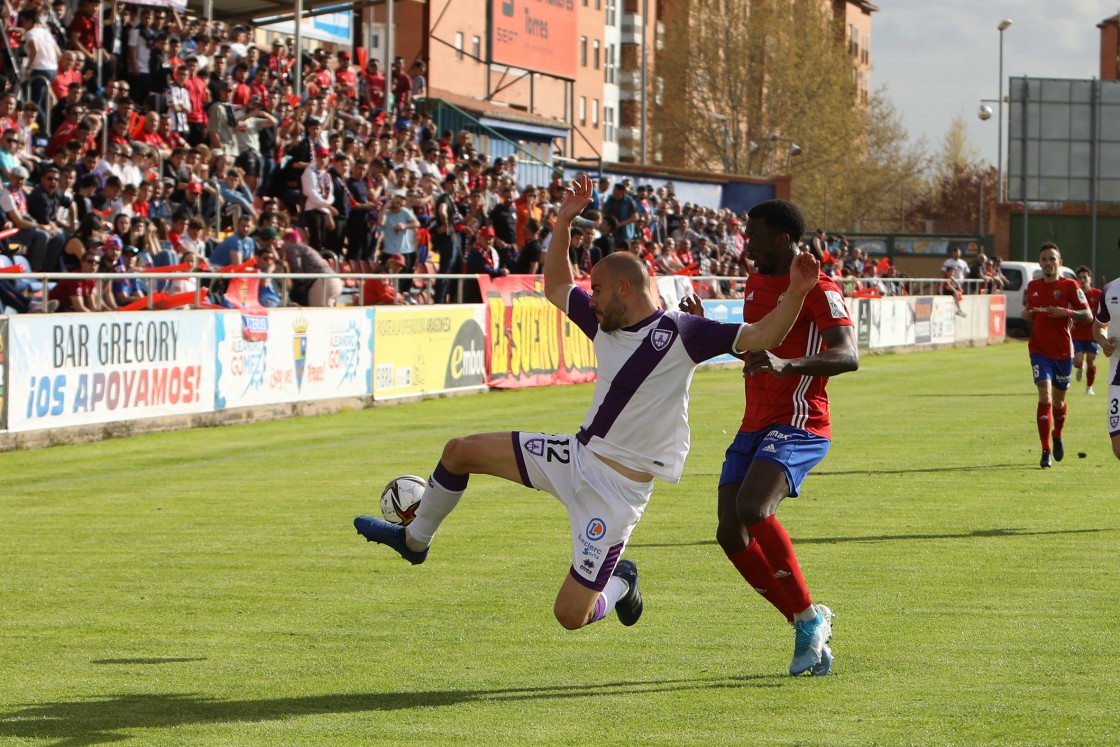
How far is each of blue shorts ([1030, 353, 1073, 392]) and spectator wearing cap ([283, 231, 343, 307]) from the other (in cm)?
906

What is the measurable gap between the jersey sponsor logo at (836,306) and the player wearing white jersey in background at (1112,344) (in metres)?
4.72

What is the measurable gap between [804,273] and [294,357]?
14579 millimetres

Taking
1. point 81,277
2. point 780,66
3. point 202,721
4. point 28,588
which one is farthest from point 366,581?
point 780,66

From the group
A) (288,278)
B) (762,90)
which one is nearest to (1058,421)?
(288,278)

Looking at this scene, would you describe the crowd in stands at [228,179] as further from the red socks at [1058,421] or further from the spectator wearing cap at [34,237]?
the red socks at [1058,421]

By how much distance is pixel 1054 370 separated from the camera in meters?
17.0

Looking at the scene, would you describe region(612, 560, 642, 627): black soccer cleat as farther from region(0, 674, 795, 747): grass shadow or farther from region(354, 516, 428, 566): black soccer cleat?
region(354, 516, 428, 566): black soccer cleat

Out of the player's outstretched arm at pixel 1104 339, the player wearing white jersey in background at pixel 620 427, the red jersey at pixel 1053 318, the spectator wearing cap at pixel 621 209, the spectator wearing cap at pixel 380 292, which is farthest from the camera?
the spectator wearing cap at pixel 621 209

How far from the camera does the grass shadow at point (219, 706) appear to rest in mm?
6090

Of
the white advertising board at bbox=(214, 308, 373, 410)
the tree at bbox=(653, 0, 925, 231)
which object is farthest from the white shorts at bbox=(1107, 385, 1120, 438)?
the tree at bbox=(653, 0, 925, 231)

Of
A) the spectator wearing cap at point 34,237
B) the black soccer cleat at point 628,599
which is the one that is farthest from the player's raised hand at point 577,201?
the spectator wearing cap at point 34,237

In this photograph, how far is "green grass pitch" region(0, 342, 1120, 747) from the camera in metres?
6.27

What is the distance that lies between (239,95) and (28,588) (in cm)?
1819

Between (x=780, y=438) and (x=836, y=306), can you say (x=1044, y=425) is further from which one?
(x=836, y=306)
